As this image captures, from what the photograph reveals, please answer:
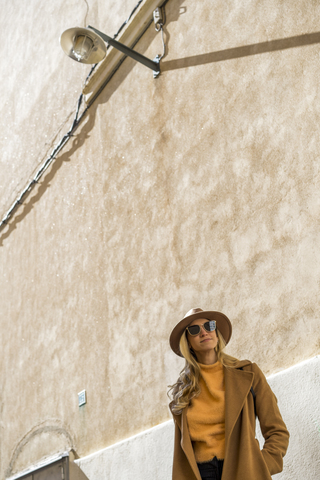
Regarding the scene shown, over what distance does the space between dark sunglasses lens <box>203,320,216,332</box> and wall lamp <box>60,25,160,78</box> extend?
3.83 m

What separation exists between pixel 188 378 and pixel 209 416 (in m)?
0.26

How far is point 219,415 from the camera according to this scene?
2791mm

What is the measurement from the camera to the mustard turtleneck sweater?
8.96 feet

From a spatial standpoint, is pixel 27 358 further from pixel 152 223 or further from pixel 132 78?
pixel 132 78

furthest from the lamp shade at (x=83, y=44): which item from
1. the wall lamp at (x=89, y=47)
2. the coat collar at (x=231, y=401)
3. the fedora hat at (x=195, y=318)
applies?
the coat collar at (x=231, y=401)

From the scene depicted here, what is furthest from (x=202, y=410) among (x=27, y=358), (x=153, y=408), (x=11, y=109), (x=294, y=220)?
(x=11, y=109)

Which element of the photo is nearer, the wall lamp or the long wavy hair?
the long wavy hair

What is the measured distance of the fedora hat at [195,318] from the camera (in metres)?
3.15

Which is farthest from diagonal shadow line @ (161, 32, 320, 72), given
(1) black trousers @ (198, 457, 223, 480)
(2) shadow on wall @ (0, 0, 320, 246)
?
(1) black trousers @ (198, 457, 223, 480)

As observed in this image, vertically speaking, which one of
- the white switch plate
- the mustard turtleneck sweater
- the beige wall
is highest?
the beige wall

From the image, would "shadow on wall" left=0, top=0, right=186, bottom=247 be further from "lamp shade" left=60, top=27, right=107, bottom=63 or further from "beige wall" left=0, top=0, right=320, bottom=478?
"lamp shade" left=60, top=27, right=107, bottom=63

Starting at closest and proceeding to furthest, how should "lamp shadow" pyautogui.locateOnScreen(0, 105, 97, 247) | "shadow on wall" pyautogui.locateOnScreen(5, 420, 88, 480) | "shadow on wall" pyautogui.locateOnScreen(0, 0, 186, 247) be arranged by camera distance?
"shadow on wall" pyautogui.locateOnScreen(5, 420, 88, 480) < "shadow on wall" pyautogui.locateOnScreen(0, 0, 186, 247) < "lamp shadow" pyautogui.locateOnScreen(0, 105, 97, 247)

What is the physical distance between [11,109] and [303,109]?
24.7 feet

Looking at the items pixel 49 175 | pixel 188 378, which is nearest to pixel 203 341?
pixel 188 378
